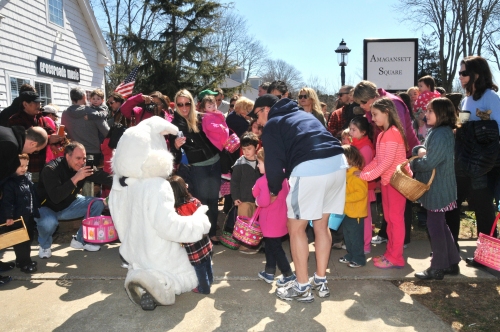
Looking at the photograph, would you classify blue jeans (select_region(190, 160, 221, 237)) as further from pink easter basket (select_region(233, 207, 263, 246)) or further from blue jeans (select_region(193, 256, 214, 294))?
blue jeans (select_region(193, 256, 214, 294))

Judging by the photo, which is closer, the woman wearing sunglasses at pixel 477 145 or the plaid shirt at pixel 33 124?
the woman wearing sunglasses at pixel 477 145

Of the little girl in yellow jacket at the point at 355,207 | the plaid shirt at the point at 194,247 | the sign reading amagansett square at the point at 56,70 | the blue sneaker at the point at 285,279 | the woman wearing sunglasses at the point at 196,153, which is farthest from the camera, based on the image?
the sign reading amagansett square at the point at 56,70

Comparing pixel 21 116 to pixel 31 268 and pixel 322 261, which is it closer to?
pixel 31 268

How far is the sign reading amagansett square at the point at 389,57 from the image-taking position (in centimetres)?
748

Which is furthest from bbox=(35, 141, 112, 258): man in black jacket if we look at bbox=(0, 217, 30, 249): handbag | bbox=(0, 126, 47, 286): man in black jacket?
bbox=(0, 217, 30, 249): handbag

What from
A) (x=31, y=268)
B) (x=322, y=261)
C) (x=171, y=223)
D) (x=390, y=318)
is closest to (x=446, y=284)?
(x=390, y=318)

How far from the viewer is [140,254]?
3844mm

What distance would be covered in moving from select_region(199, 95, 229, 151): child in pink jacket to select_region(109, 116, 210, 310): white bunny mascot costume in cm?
150

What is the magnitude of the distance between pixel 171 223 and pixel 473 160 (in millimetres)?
3185

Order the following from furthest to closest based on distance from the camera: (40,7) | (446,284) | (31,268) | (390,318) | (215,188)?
(40,7), (215,188), (31,268), (446,284), (390,318)

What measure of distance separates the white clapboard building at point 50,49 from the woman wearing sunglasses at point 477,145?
9979 millimetres

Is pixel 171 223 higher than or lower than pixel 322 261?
higher

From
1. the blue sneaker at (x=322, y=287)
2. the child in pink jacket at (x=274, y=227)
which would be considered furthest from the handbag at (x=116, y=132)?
the blue sneaker at (x=322, y=287)

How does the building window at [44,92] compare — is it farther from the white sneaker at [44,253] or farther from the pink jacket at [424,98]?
the pink jacket at [424,98]
